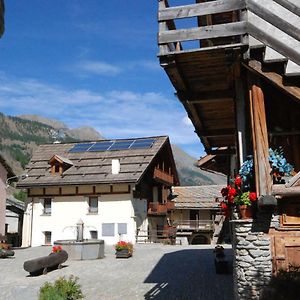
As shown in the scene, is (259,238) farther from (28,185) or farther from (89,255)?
(28,185)

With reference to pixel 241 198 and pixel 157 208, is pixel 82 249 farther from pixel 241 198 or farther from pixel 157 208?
pixel 241 198

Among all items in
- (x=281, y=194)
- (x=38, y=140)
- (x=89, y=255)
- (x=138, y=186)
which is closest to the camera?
(x=281, y=194)

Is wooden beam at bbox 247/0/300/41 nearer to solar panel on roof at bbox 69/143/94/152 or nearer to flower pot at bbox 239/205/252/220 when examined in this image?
flower pot at bbox 239/205/252/220

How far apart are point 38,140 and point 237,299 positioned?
192405 millimetres

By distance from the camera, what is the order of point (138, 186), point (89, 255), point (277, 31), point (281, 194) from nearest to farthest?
1. point (281, 194)
2. point (277, 31)
3. point (89, 255)
4. point (138, 186)

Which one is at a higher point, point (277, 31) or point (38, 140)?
point (38, 140)

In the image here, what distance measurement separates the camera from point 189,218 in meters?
41.4

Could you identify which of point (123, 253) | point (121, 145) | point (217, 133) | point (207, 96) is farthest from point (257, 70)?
point (121, 145)

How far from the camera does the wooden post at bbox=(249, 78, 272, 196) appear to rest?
7.30m

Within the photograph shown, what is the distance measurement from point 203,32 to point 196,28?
0.16m

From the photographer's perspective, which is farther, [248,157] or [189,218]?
[189,218]

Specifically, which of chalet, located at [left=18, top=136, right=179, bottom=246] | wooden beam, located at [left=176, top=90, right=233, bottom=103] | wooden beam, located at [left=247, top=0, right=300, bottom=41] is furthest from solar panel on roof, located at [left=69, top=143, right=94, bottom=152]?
wooden beam, located at [left=247, top=0, right=300, bottom=41]

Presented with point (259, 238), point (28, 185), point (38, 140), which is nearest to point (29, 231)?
point (28, 185)

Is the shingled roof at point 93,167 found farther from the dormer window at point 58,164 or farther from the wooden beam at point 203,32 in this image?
the wooden beam at point 203,32
